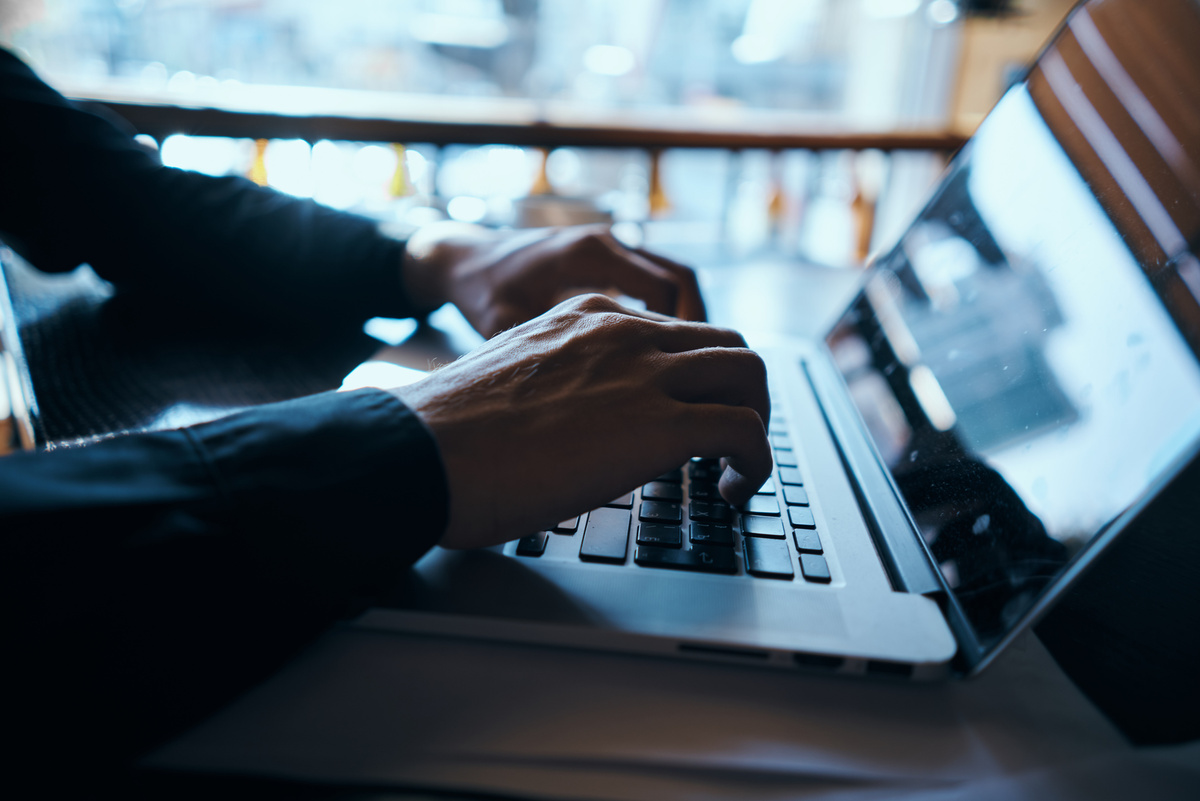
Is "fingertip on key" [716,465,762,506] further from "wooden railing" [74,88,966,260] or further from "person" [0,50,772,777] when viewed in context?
"wooden railing" [74,88,966,260]

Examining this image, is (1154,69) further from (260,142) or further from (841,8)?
(841,8)

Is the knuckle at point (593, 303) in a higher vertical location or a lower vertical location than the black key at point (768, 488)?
higher

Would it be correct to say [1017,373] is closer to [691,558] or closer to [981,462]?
[981,462]

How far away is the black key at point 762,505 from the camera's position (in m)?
0.35

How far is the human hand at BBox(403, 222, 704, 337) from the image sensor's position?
56 centimetres

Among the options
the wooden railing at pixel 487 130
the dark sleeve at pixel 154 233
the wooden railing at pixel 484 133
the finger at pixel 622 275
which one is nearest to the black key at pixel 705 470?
the finger at pixel 622 275

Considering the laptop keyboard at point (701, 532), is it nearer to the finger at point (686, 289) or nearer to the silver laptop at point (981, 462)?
the silver laptop at point (981, 462)

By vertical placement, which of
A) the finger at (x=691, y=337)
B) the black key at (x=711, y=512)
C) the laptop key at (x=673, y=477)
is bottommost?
the black key at (x=711, y=512)

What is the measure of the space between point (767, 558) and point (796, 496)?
7 centimetres

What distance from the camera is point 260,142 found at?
1469 mm

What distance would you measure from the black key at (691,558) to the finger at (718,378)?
0.07m

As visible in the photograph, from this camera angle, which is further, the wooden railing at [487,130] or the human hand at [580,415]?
the wooden railing at [487,130]

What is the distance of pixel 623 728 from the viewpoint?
0.23m

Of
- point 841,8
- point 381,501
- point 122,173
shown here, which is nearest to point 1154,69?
point 381,501
